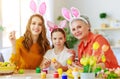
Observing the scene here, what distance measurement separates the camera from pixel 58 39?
232 cm

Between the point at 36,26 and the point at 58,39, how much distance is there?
0.23m

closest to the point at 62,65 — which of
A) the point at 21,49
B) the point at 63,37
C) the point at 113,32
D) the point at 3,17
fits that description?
the point at 63,37

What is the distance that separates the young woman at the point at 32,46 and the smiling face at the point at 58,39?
128 mm

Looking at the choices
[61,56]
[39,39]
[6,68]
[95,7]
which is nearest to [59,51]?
[61,56]

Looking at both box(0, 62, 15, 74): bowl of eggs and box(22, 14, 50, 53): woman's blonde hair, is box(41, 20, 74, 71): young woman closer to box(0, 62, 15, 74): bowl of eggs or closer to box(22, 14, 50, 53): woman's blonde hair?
box(22, 14, 50, 53): woman's blonde hair

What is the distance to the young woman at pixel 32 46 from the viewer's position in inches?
92.3

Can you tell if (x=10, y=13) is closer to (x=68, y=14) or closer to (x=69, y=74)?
(x=68, y=14)

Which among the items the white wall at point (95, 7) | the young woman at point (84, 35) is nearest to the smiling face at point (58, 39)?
the young woman at point (84, 35)

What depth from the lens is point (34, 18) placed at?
239cm

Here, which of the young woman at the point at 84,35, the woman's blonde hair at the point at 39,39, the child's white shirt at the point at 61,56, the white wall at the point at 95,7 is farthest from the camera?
the white wall at the point at 95,7

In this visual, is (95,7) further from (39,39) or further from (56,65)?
(56,65)

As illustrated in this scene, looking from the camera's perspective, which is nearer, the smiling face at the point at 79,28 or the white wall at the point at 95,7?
the smiling face at the point at 79,28

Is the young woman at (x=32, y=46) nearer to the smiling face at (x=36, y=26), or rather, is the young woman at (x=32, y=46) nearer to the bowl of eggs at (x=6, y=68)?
the smiling face at (x=36, y=26)

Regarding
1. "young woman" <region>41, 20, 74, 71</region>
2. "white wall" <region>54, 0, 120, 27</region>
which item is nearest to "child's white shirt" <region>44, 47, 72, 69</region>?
"young woman" <region>41, 20, 74, 71</region>
